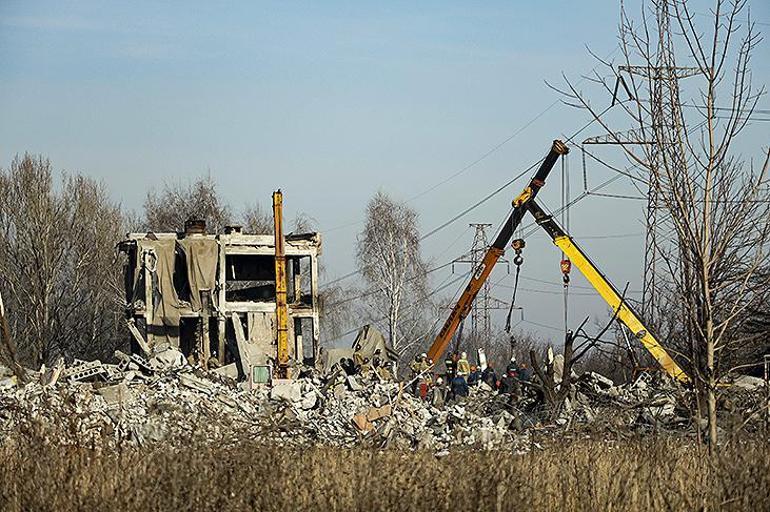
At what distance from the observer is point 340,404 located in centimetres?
2450

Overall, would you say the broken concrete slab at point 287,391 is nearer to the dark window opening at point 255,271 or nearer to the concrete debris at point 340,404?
the concrete debris at point 340,404

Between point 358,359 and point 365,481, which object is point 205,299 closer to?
point 358,359

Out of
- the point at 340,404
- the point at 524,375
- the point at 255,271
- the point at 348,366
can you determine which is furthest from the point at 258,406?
the point at 255,271

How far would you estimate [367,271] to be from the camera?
58.4 meters

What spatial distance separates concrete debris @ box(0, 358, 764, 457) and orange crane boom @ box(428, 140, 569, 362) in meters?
5.05

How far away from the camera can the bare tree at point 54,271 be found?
162ft

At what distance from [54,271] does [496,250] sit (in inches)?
1002

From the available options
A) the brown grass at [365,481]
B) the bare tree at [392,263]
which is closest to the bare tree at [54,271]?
the bare tree at [392,263]

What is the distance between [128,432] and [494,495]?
23.2ft

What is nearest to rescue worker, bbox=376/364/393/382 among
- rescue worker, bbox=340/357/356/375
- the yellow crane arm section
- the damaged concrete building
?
rescue worker, bbox=340/357/356/375

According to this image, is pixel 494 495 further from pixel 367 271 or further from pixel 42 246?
pixel 367 271

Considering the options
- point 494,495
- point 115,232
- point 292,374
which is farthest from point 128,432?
point 115,232

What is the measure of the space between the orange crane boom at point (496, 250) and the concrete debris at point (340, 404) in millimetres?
5045

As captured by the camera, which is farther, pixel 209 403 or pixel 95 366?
pixel 95 366
